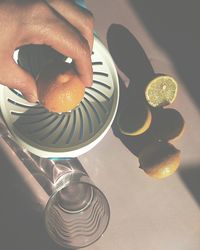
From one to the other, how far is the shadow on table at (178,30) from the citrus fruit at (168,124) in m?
0.10

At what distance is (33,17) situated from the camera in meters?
0.76

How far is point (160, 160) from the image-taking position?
1003 millimetres

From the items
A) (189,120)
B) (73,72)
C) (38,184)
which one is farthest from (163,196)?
(73,72)

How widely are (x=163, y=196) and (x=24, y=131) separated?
37 cm

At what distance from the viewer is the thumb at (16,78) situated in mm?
807

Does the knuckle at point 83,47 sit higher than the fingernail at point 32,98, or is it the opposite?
the knuckle at point 83,47

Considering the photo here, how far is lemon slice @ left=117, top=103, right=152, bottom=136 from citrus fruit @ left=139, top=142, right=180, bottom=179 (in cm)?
5

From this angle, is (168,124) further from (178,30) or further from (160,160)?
(178,30)

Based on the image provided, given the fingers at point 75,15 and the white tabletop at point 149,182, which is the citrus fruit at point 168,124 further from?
the fingers at point 75,15

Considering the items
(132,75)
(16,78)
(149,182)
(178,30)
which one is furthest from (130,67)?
(16,78)

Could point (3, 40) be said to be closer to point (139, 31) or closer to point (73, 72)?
point (73, 72)

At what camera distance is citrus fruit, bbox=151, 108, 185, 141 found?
1.06m

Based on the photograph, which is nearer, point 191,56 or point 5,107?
point 5,107

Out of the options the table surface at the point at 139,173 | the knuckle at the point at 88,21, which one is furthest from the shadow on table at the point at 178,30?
the knuckle at the point at 88,21
